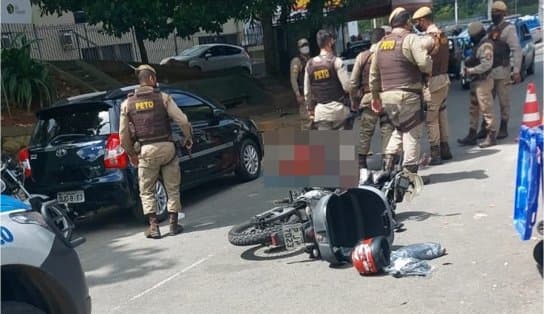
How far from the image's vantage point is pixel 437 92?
363 inches

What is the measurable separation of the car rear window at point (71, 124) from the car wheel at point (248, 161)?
2.43 meters

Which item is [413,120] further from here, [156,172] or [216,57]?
[216,57]

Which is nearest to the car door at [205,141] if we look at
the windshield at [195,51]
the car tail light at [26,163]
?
the car tail light at [26,163]

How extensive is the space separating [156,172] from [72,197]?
3.86 ft

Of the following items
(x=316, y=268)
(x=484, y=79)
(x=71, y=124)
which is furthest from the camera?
(x=484, y=79)

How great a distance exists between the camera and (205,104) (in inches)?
361

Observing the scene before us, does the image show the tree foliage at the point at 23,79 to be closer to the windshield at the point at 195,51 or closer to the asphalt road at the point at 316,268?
the asphalt road at the point at 316,268

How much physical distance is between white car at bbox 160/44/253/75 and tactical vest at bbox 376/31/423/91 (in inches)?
708

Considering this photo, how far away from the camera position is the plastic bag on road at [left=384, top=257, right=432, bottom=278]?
5.11m

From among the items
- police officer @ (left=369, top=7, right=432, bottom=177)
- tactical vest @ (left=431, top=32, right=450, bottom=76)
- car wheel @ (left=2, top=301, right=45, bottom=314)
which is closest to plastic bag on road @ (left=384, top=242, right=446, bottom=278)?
police officer @ (left=369, top=7, right=432, bottom=177)

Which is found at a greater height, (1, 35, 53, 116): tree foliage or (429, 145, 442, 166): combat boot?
(1, 35, 53, 116): tree foliage

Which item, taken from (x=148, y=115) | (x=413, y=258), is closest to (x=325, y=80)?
(x=148, y=115)

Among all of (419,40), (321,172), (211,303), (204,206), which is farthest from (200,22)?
(211,303)

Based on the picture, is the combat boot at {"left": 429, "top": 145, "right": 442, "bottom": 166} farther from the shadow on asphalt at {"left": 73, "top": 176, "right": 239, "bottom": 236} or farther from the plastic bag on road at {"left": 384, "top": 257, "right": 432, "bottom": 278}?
the plastic bag on road at {"left": 384, "top": 257, "right": 432, "bottom": 278}
